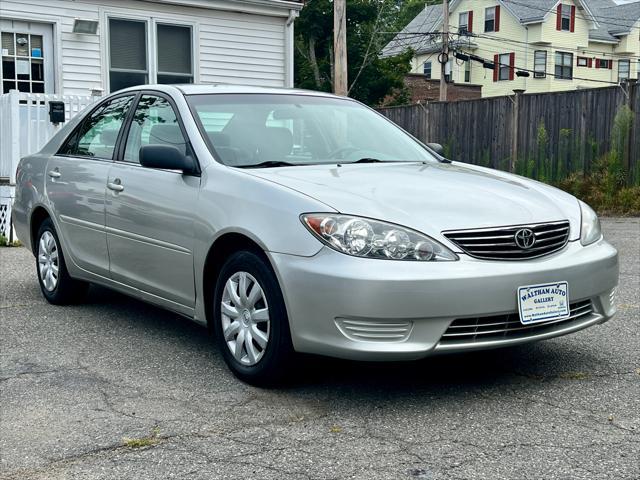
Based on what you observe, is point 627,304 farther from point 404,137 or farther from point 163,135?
point 163,135

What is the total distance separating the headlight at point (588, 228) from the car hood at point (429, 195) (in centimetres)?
4

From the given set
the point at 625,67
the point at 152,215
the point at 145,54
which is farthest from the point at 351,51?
the point at 152,215

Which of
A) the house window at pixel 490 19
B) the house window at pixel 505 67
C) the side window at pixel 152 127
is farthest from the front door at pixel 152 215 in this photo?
the house window at pixel 490 19

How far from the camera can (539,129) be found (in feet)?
50.5

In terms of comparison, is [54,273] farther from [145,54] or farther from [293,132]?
[145,54]

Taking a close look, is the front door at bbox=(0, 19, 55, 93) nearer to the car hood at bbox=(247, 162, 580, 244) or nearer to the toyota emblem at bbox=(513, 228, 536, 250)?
the car hood at bbox=(247, 162, 580, 244)

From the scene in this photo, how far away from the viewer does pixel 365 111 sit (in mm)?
6004

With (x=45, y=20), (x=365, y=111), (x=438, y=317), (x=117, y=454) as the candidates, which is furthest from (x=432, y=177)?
(x=45, y=20)

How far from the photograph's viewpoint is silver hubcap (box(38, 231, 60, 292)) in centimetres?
650

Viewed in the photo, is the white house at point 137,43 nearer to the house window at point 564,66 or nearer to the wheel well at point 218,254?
the wheel well at point 218,254

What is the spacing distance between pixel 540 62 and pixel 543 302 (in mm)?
45460

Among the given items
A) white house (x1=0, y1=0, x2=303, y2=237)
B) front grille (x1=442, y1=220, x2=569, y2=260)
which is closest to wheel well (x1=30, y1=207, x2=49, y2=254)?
front grille (x1=442, y1=220, x2=569, y2=260)

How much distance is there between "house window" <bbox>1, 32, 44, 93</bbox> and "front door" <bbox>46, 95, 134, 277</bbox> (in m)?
8.66

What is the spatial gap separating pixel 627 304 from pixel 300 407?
3.35 m
